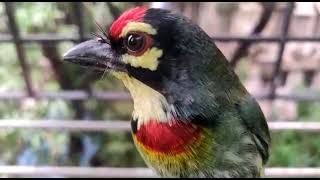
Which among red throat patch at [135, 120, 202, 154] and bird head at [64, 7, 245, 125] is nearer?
bird head at [64, 7, 245, 125]

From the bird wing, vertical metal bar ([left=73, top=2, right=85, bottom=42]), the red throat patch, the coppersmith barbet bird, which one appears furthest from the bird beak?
vertical metal bar ([left=73, top=2, right=85, bottom=42])

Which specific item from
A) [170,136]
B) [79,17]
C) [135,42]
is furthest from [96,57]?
[79,17]

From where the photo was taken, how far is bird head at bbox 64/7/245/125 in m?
1.24

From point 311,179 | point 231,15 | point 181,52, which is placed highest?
point 181,52

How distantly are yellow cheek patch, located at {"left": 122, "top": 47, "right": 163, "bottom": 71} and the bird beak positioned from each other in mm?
21

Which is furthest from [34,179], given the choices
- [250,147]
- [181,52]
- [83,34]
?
[181,52]

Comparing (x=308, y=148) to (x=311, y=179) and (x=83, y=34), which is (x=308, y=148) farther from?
(x=83, y=34)

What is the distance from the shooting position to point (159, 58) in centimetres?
126

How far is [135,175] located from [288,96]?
535 millimetres

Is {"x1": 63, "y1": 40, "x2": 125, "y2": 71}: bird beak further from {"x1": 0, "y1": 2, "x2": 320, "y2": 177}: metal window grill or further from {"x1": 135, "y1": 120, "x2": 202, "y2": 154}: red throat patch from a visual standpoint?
{"x1": 0, "y1": 2, "x2": 320, "y2": 177}: metal window grill

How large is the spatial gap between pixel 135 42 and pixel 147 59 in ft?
0.12

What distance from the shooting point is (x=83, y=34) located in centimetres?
208

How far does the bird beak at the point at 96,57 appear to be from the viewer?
129 centimetres

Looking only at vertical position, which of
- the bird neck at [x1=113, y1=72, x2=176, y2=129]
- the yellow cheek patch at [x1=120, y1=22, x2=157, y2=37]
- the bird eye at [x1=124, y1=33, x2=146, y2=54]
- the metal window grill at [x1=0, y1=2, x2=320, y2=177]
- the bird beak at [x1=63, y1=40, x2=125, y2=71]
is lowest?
the metal window grill at [x1=0, y1=2, x2=320, y2=177]
